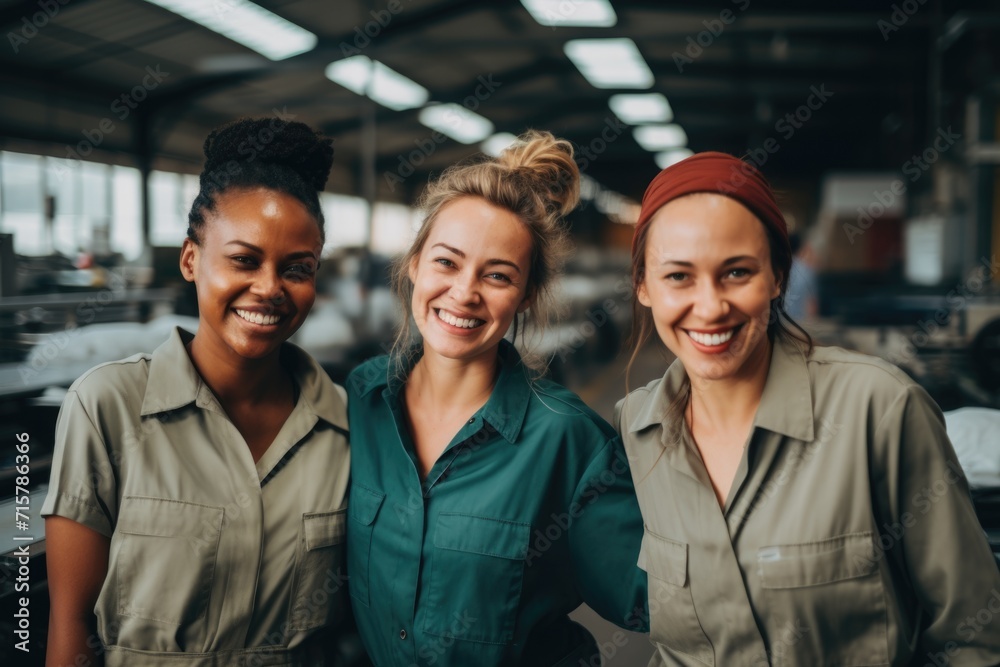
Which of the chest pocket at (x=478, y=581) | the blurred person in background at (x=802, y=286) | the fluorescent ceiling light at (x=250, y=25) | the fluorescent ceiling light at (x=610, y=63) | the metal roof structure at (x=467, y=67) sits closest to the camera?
the chest pocket at (x=478, y=581)

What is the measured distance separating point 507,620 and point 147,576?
2.01 ft

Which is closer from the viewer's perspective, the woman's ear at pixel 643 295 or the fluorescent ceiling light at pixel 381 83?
the woman's ear at pixel 643 295

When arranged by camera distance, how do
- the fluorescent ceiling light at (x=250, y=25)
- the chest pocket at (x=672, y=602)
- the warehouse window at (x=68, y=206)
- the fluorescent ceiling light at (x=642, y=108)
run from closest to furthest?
the chest pocket at (x=672, y=602), the warehouse window at (x=68, y=206), the fluorescent ceiling light at (x=250, y=25), the fluorescent ceiling light at (x=642, y=108)

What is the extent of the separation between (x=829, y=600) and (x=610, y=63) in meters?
9.20

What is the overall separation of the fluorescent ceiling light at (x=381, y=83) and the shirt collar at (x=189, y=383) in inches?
286

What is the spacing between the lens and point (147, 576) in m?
1.42

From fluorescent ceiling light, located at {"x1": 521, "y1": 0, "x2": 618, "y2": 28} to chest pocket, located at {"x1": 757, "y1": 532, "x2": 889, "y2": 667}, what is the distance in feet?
22.3

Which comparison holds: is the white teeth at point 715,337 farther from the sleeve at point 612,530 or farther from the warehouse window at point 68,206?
the warehouse window at point 68,206

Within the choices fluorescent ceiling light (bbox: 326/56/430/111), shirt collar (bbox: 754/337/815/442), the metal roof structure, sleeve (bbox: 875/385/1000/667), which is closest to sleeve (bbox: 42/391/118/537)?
shirt collar (bbox: 754/337/815/442)

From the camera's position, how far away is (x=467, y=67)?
9.91 meters

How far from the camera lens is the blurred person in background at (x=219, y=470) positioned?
141 centimetres

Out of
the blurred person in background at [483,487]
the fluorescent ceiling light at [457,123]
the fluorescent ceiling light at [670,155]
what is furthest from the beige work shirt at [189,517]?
the fluorescent ceiling light at [670,155]

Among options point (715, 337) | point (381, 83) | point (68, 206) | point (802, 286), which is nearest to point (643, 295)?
point (715, 337)

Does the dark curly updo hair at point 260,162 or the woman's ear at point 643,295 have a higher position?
the dark curly updo hair at point 260,162
